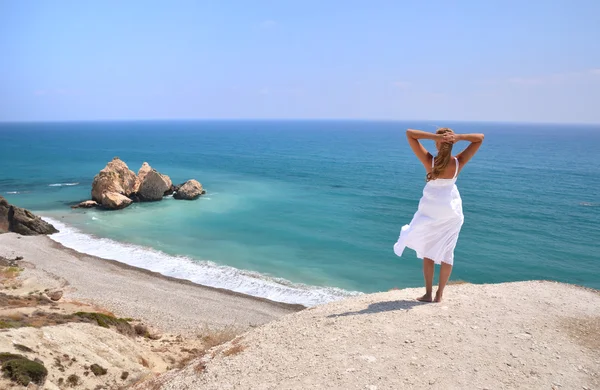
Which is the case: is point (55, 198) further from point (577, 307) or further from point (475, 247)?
point (577, 307)

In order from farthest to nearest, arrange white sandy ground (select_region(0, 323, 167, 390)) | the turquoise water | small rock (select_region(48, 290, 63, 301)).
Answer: the turquoise water, small rock (select_region(48, 290, 63, 301)), white sandy ground (select_region(0, 323, 167, 390))

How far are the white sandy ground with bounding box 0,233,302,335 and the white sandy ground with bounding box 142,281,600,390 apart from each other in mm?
11028

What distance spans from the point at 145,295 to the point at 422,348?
19.0 m

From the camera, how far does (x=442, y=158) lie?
7.48 m

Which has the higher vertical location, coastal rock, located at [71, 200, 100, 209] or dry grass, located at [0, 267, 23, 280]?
coastal rock, located at [71, 200, 100, 209]

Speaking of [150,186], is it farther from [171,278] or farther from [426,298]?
[426,298]

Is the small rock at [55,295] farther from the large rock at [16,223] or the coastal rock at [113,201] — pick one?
the coastal rock at [113,201]

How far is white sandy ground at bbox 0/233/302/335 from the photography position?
2011 centimetres

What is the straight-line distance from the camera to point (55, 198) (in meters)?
48.7

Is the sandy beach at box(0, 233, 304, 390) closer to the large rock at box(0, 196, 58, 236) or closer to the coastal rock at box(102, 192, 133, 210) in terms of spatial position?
the large rock at box(0, 196, 58, 236)

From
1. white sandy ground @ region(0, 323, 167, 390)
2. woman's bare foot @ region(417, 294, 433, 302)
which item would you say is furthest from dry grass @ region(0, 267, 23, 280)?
woman's bare foot @ region(417, 294, 433, 302)

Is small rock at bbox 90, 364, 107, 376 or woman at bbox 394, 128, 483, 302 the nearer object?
woman at bbox 394, 128, 483, 302

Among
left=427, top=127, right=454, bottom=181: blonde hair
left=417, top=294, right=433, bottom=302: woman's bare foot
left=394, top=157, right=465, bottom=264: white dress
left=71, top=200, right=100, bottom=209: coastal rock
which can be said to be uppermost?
left=427, top=127, right=454, bottom=181: blonde hair

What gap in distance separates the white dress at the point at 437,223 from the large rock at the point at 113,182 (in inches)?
1658
